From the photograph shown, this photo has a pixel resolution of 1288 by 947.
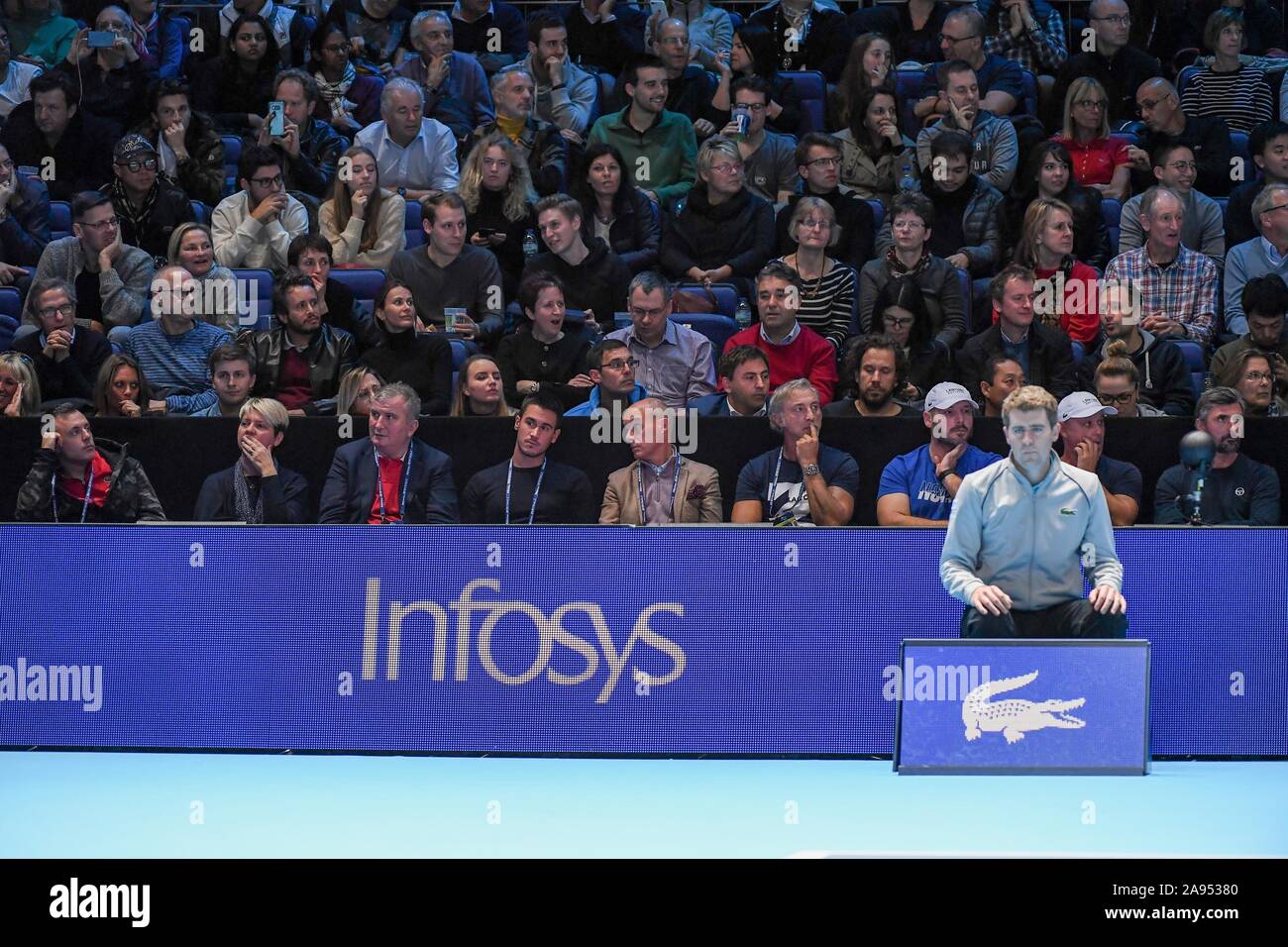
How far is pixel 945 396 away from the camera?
7.99 m

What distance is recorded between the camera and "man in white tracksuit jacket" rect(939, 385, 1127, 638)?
22.2 feet

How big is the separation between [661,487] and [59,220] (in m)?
5.32

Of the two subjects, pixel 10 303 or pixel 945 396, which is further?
pixel 10 303

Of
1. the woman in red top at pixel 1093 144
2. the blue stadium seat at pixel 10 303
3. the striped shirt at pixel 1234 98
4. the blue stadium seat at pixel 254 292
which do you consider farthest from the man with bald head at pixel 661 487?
the striped shirt at pixel 1234 98

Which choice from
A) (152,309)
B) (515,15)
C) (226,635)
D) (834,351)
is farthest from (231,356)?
(515,15)

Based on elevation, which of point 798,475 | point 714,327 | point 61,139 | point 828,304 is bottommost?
point 798,475

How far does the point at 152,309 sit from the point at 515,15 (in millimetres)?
3973

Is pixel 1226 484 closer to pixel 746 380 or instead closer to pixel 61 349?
pixel 746 380

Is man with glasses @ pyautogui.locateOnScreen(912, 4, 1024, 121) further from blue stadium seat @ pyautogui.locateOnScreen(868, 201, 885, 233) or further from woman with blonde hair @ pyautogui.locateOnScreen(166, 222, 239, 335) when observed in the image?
woman with blonde hair @ pyautogui.locateOnScreen(166, 222, 239, 335)

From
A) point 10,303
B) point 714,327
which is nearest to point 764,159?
point 714,327

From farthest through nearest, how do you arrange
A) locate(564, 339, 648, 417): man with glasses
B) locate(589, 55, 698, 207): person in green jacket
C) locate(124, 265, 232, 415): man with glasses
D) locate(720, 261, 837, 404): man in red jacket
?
locate(589, 55, 698, 207): person in green jacket → locate(124, 265, 232, 415): man with glasses → locate(720, 261, 837, 404): man in red jacket → locate(564, 339, 648, 417): man with glasses

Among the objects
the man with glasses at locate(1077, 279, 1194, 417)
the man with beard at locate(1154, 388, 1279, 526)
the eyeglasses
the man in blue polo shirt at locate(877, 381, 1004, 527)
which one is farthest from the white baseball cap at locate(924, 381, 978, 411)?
the eyeglasses

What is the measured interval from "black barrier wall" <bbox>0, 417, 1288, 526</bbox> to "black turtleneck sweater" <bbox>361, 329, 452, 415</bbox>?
800 millimetres

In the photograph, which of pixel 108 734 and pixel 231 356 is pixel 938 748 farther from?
pixel 231 356
